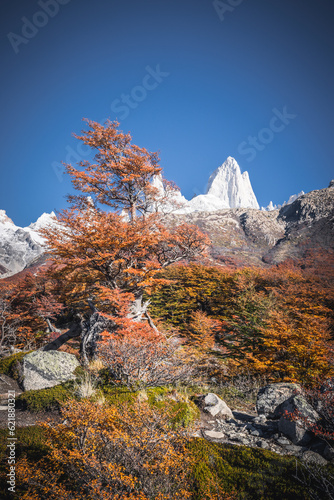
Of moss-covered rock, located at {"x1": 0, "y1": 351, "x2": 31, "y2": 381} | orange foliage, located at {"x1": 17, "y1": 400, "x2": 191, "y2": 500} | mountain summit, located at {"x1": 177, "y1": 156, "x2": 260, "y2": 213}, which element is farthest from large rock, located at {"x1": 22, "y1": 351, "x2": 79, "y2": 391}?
mountain summit, located at {"x1": 177, "y1": 156, "x2": 260, "y2": 213}

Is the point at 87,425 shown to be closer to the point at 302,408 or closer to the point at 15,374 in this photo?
the point at 302,408

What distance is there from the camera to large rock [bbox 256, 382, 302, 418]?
6371mm

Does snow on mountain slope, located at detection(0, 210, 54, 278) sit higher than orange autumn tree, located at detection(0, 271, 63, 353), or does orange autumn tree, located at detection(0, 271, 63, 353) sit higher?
snow on mountain slope, located at detection(0, 210, 54, 278)

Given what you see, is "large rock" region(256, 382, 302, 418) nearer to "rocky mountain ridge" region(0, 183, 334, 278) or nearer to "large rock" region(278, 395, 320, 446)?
"large rock" region(278, 395, 320, 446)

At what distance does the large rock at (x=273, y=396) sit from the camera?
6371mm

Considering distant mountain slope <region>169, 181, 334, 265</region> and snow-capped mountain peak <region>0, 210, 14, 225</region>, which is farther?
snow-capped mountain peak <region>0, 210, 14, 225</region>

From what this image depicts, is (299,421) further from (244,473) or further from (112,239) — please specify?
(112,239)

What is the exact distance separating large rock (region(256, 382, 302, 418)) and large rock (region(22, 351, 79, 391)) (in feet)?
21.3

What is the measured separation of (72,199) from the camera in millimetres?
14328

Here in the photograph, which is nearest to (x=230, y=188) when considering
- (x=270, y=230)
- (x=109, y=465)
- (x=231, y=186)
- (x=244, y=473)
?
(x=231, y=186)

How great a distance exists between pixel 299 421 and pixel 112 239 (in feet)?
28.9

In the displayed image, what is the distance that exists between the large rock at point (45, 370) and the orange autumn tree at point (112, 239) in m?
1.71

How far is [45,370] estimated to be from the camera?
8.09 meters

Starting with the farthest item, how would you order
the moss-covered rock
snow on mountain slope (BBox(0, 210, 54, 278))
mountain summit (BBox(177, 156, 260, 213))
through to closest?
mountain summit (BBox(177, 156, 260, 213)), snow on mountain slope (BBox(0, 210, 54, 278)), the moss-covered rock
